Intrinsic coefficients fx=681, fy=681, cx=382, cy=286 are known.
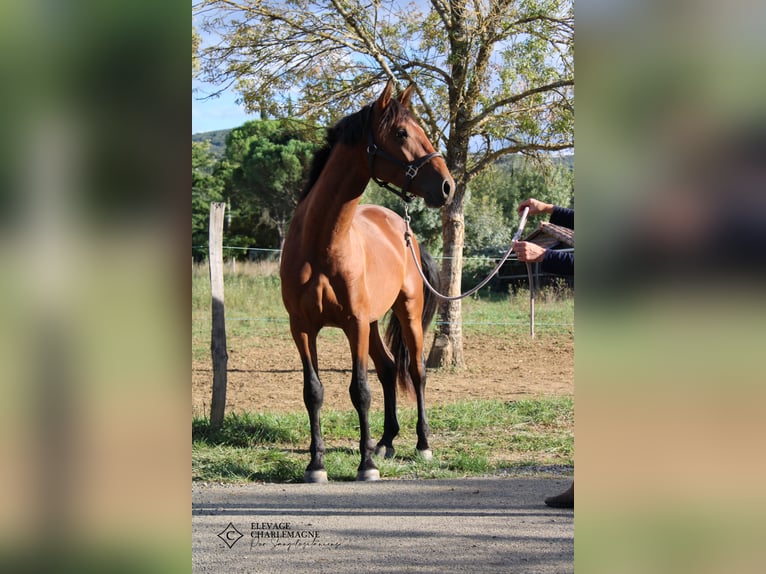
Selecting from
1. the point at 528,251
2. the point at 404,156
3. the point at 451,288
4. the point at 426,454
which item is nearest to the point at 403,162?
the point at 404,156

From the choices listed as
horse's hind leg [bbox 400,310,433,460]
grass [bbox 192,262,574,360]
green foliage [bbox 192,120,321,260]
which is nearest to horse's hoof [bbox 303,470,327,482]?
horse's hind leg [bbox 400,310,433,460]

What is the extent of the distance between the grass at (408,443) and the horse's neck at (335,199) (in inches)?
62.2

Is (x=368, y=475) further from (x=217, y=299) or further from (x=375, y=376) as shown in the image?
(x=375, y=376)

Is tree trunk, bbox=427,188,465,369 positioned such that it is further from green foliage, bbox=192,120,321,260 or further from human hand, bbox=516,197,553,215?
green foliage, bbox=192,120,321,260

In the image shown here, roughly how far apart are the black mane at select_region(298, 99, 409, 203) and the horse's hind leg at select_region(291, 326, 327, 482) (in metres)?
0.95

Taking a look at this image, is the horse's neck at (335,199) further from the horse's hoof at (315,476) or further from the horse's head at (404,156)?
the horse's hoof at (315,476)

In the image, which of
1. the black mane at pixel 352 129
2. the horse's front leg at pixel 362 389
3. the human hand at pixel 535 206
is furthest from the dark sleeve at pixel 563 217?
the horse's front leg at pixel 362 389

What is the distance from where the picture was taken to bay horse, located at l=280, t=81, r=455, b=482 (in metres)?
3.91

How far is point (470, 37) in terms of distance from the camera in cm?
649

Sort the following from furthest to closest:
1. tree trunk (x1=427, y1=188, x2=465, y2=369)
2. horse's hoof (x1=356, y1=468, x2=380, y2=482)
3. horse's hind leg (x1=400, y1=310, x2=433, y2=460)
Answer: tree trunk (x1=427, y1=188, x2=465, y2=369)
horse's hind leg (x1=400, y1=310, x2=433, y2=460)
horse's hoof (x1=356, y1=468, x2=380, y2=482)

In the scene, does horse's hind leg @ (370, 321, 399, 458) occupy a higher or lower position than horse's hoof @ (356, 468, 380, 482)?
higher
